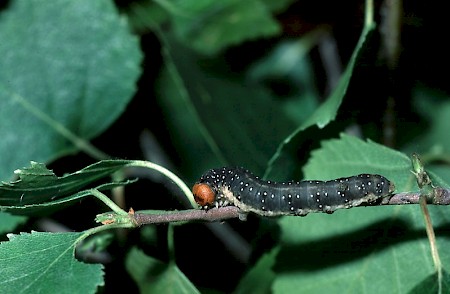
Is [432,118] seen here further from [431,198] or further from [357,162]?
[431,198]

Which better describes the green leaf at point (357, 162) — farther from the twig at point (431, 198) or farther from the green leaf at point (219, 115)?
the green leaf at point (219, 115)

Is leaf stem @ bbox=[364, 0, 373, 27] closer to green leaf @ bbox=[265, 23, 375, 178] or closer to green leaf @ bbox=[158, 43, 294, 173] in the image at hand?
green leaf @ bbox=[265, 23, 375, 178]

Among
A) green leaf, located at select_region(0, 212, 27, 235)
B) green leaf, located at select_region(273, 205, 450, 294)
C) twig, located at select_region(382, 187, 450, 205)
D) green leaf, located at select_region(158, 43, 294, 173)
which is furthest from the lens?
green leaf, located at select_region(158, 43, 294, 173)

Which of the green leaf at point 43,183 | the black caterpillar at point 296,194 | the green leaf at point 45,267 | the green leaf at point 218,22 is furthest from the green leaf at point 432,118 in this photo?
the green leaf at point 45,267

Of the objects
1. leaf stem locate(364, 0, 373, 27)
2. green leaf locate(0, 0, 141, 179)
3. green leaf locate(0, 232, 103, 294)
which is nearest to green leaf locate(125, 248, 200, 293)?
green leaf locate(0, 232, 103, 294)

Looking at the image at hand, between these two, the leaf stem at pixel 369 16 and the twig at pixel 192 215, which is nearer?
the twig at pixel 192 215

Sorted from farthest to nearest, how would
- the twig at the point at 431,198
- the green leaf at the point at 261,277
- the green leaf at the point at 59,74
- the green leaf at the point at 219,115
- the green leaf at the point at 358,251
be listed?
1. the green leaf at the point at 219,115
2. the green leaf at the point at 59,74
3. the green leaf at the point at 261,277
4. the green leaf at the point at 358,251
5. the twig at the point at 431,198

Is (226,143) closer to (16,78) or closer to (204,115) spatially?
(204,115)

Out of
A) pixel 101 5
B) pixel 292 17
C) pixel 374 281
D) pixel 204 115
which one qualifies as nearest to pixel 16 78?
pixel 101 5
